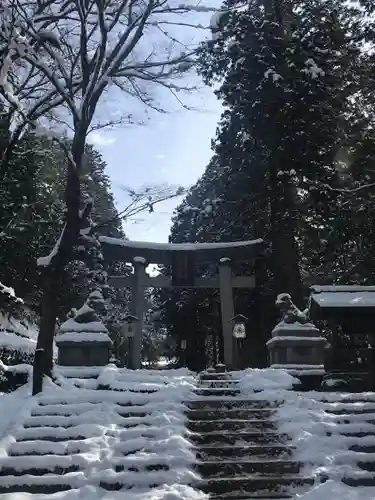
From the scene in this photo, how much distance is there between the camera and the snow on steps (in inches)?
249

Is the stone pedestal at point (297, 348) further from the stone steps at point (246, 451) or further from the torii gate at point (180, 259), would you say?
the torii gate at point (180, 259)

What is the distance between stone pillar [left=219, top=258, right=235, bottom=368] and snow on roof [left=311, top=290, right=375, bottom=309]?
445cm

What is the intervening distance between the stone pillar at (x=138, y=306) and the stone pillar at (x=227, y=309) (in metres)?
2.92

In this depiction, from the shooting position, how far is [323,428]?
25.4 ft

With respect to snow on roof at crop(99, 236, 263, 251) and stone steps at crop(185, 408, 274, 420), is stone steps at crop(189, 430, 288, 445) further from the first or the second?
snow on roof at crop(99, 236, 263, 251)

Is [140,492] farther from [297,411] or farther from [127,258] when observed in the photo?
[127,258]

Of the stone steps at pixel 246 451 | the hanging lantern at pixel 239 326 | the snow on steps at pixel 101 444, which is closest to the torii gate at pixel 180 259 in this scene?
the hanging lantern at pixel 239 326

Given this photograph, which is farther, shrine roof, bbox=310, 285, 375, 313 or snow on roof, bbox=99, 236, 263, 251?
snow on roof, bbox=99, 236, 263, 251

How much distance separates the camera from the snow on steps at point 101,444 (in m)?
6.32

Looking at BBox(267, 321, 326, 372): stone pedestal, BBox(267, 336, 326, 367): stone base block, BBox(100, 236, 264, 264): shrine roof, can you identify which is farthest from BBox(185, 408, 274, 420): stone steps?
BBox(100, 236, 264, 264): shrine roof

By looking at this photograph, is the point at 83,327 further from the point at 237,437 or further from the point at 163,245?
the point at 163,245

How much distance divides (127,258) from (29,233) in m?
4.38

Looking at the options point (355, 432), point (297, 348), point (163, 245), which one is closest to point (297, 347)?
point (297, 348)

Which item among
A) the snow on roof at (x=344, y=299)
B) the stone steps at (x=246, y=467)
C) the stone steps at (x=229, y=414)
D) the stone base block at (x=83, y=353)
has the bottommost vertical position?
the stone steps at (x=246, y=467)
